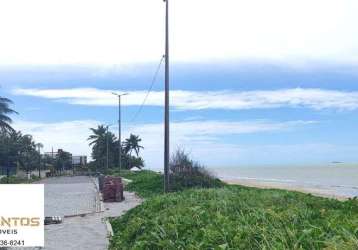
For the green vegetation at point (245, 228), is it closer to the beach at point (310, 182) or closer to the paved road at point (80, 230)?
the paved road at point (80, 230)

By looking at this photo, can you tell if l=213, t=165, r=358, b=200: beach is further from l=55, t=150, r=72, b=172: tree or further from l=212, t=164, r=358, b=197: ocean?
l=55, t=150, r=72, b=172: tree

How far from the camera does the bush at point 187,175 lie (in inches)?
1220

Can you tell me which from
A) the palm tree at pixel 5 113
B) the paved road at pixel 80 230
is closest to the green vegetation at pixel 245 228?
the paved road at pixel 80 230

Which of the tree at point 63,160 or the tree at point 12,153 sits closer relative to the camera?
the tree at point 12,153

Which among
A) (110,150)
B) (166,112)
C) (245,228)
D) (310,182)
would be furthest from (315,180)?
(245,228)

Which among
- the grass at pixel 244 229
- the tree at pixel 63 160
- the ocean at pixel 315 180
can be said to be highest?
the tree at pixel 63 160

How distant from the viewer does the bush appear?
3098 centimetres

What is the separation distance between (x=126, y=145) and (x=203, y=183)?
210 feet

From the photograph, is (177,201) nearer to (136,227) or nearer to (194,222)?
(136,227)

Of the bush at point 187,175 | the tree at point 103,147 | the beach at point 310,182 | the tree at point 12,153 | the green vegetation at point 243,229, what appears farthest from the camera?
the tree at point 103,147

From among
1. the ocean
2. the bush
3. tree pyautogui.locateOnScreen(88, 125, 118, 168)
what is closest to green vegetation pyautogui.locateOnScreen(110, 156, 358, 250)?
the bush

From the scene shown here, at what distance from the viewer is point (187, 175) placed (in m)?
31.6

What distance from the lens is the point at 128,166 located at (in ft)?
299

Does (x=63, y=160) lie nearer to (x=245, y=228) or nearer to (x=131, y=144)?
(x=131, y=144)
